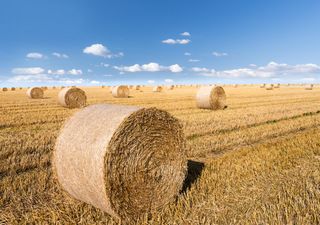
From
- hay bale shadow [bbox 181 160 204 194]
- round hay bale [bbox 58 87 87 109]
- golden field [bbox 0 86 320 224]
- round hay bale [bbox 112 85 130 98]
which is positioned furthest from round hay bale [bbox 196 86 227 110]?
round hay bale [bbox 112 85 130 98]

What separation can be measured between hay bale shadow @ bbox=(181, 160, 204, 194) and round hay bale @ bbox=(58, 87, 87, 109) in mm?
13261

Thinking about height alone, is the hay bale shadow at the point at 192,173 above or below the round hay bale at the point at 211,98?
below

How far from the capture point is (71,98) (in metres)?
19.7

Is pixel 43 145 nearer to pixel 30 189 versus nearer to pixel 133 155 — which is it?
pixel 30 189

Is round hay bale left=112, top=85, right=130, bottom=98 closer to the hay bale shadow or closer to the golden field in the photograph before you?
the golden field

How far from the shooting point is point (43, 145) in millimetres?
8938

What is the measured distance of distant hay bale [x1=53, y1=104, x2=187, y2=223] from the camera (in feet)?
15.6

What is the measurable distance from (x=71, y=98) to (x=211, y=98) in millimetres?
7865

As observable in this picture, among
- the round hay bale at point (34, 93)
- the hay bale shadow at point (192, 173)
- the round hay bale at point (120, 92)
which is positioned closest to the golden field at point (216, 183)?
the hay bale shadow at point (192, 173)

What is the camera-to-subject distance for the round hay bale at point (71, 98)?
63.8 feet

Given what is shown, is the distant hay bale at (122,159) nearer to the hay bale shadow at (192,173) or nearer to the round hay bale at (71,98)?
the hay bale shadow at (192,173)

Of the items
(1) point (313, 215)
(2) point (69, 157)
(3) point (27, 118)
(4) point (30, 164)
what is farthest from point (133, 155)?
(3) point (27, 118)

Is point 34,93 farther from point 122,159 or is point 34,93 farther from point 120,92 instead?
point 122,159

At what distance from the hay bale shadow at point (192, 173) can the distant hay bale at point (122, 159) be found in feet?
1.25
